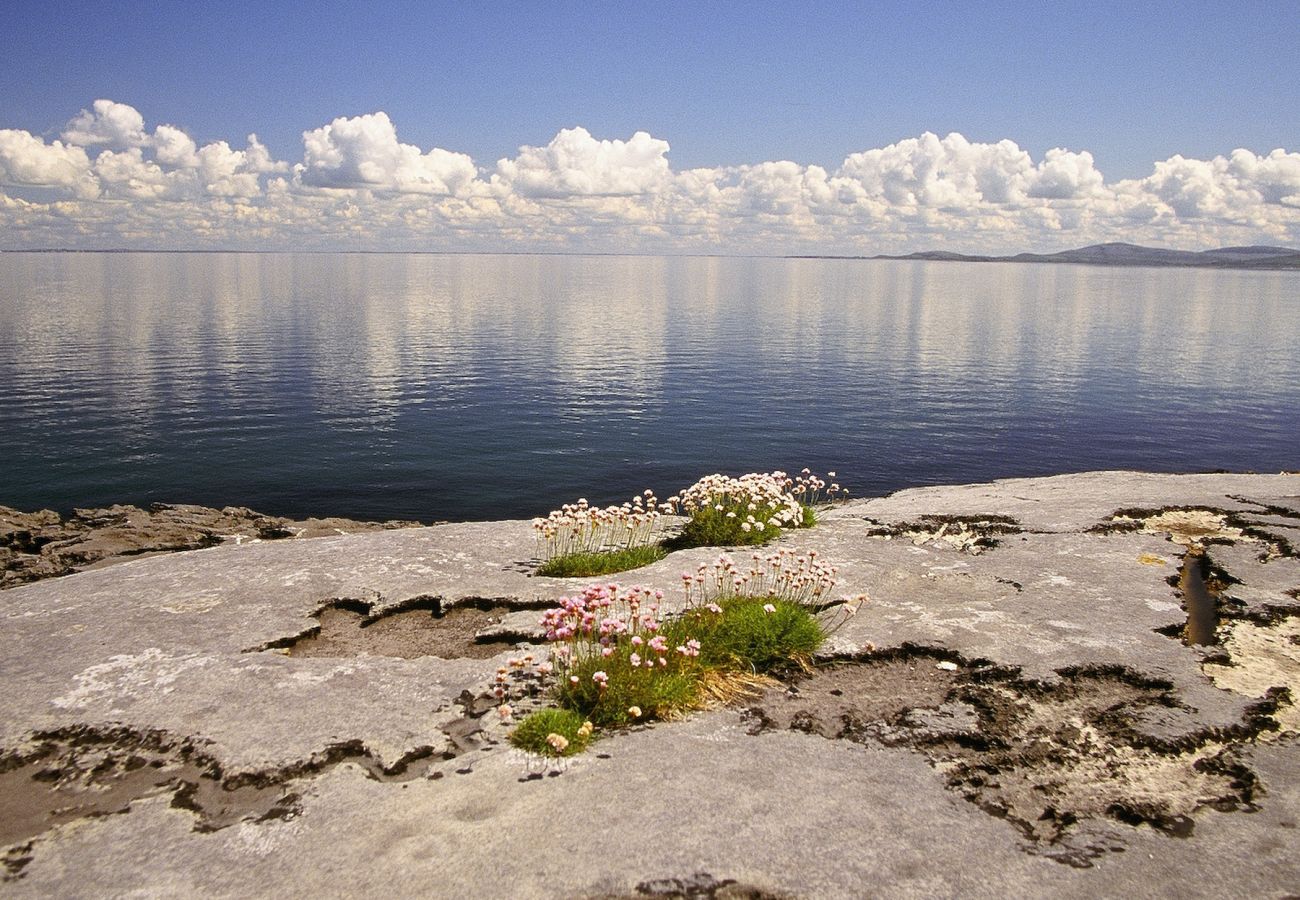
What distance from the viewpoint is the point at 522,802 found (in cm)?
595

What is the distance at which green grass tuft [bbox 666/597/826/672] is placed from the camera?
8.37 meters

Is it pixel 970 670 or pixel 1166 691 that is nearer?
pixel 1166 691

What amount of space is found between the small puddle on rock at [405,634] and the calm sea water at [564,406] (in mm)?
15647

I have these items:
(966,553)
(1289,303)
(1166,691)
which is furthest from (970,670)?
(1289,303)

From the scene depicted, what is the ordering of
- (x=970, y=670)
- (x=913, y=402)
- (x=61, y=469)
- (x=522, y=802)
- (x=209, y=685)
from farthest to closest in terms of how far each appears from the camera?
(x=913, y=402) < (x=61, y=469) < (x=970, y=670) < (x=209, y=685) < (x=522, y=802)

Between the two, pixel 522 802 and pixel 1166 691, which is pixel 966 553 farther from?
pixel 522 802

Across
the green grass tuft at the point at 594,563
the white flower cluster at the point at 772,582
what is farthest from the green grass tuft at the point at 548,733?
the green grass tuft at the point at 594,563

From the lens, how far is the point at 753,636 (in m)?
8.57

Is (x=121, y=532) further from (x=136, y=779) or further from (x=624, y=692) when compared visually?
(x=624, y=692)

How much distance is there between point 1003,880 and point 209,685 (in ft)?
20.6

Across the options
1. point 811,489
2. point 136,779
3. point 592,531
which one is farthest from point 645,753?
point 811,489

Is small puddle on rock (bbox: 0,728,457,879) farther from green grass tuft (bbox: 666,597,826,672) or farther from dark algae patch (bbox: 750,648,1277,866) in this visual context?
dark algae patch (bbox: 750,648,1277,866)

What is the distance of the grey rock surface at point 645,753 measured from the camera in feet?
17.4

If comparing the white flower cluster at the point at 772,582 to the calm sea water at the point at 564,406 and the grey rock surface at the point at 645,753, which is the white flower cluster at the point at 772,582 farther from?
the calm sea water at the point at 564,406
